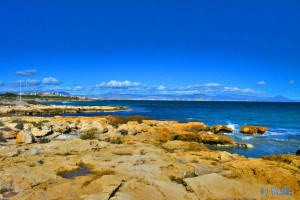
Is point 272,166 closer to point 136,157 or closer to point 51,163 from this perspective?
point 136,157

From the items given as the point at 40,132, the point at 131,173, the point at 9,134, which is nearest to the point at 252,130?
the point at 40,132

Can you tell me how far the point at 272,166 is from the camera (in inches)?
547

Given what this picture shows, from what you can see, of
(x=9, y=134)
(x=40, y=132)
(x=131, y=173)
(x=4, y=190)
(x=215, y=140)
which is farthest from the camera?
(x=215, y=140)

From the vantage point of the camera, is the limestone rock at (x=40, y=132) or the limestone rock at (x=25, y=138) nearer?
the limestone rock at (x=25, y=138)

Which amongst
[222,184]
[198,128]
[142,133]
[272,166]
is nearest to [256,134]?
[198,128]

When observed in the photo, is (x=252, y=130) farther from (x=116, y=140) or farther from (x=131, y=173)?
(x=131, y=173)

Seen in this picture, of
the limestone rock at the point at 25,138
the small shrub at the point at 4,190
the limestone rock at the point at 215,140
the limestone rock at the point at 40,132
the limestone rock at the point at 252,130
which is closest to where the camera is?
the small shrub at the point at 4,190

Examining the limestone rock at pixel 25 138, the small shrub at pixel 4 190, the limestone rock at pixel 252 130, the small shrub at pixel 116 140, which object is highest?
the limestone rock at pixel 25 138

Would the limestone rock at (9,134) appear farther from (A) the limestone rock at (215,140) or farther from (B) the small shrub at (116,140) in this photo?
(A) the limestone rock at (215,140)

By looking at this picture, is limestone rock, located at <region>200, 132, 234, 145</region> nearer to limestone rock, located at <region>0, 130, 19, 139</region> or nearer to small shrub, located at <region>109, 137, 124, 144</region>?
small shrub, located at <region>109, 137, 124, 144</region>

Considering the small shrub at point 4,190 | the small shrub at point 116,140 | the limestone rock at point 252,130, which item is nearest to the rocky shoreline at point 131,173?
the small shrub at point 4,190

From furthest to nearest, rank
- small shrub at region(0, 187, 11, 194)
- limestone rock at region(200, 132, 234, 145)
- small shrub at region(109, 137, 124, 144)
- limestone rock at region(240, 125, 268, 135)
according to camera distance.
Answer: limestone rock at region(240, 125, 268, 135) < limestone rock at region(200, 132, 234, 145) < small shrub at region(109, 137, 124, 144) < small shrub at region(0, 187, 11, 194)

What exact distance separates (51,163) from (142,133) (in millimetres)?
12780

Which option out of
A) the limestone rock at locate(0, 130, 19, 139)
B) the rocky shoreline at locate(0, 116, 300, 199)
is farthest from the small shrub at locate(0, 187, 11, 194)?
the limestone rock at locate(0, 130, 19, 139)
